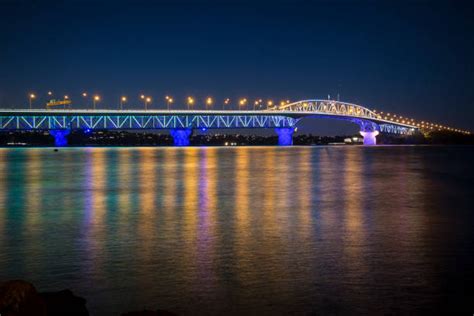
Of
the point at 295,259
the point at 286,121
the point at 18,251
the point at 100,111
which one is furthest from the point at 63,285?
the point at 286,121

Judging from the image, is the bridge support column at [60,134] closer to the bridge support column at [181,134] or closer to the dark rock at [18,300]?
the bridge support column at [181,134]

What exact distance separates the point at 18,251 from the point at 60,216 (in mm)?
5300

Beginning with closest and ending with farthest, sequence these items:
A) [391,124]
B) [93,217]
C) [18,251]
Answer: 1. [18,251]
2. [93,217]
3. [391,124]

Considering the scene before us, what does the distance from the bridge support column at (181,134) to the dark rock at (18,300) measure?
12923 cm

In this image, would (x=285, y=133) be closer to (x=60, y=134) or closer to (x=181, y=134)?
(x=181, y=134)

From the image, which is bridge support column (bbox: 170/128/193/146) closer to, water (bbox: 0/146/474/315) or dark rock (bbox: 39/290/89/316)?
water (bbox: 0/146/474/315)

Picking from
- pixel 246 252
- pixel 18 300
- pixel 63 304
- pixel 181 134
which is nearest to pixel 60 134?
pixel 181 134

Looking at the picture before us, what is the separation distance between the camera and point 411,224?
14.1 metres

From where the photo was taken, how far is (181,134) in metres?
136

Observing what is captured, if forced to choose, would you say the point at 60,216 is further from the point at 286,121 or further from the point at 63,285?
the point at 286,121

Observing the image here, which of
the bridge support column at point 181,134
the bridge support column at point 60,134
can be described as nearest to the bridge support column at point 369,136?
the bridge support column at point 181,134

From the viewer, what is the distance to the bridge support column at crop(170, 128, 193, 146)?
13512 cm

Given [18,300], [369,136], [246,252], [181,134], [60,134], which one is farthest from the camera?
[369,136]

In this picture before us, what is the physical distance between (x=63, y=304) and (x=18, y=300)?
137cm
